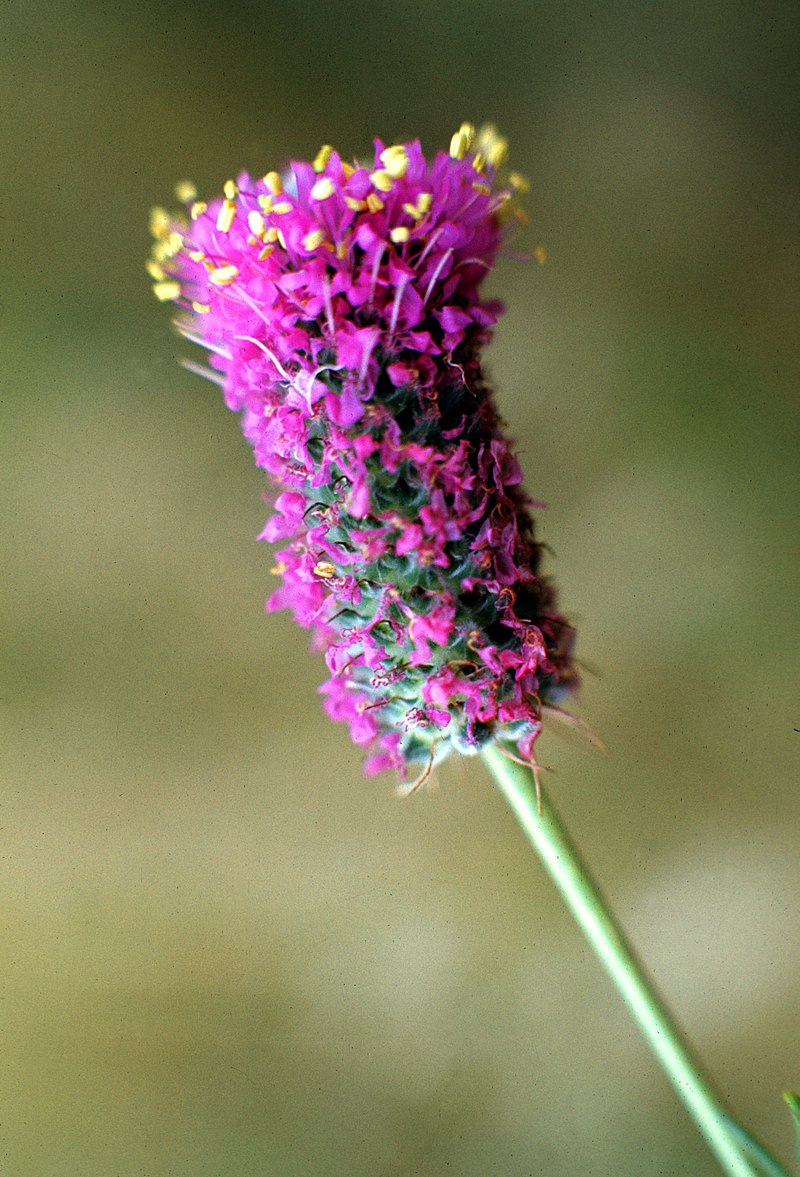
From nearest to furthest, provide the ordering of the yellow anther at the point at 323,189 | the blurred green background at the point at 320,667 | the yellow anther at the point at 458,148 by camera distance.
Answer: the yellow anther at the point at 323,189 → the yellow anther at the point at 458,148 → the blurred green background at the point at 320,667

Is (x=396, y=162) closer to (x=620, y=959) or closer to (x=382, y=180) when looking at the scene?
(x=382, y=180)

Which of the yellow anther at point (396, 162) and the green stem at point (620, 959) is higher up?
the yellow anther at point (396, 162)

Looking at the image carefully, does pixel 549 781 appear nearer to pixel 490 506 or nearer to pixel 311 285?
pixel 490 506

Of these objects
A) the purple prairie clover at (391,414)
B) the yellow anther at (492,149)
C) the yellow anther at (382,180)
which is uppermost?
the yellow anther at (492,149)

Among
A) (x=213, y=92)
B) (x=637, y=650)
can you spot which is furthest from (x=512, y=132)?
(x=637, y=650)

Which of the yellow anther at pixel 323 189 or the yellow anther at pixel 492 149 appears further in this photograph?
the yellow anther at pixel 492 149

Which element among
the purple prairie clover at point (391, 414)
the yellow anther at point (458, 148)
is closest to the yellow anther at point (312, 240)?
the purple prairie clover at point (391, 414)

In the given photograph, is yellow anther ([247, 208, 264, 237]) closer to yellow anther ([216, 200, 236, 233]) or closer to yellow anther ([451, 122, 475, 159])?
yellow anther ([216, 200, 236, 233])

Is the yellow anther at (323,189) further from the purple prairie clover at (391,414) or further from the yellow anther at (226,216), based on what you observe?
the yellow anther at (226,216)
